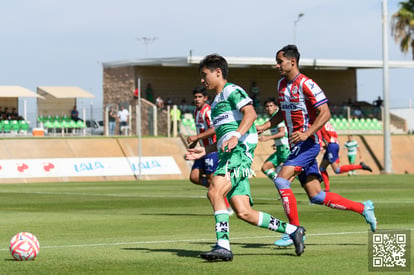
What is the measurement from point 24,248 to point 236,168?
2351 mm

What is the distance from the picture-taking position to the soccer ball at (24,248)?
31.8 feet

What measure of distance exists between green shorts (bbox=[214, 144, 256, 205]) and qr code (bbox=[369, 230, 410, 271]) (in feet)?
4.87

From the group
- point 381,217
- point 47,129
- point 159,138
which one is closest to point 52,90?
point 47,129

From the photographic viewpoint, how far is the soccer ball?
31.8 feet

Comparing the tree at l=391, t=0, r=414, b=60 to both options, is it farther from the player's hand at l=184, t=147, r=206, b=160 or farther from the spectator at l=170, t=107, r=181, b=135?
the player's hand at l=184, t=147, r=206, b=160

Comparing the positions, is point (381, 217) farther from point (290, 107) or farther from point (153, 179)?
point (153, 179)

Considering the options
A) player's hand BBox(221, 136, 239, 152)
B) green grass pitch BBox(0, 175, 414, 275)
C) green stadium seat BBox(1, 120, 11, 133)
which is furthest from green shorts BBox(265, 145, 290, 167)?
green stadium seat BBox(1, 120, 11, 133)

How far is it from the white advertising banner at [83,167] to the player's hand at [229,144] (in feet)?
94.6

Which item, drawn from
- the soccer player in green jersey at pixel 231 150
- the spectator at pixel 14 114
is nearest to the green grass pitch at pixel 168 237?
the soccer player in green jersey at pixel 231 150

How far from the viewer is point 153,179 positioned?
132 ft

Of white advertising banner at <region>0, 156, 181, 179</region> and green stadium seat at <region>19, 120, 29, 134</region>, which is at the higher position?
green stadium seat at <region>19, 120, 29, 134</region>

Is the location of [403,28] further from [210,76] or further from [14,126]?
[210,76]

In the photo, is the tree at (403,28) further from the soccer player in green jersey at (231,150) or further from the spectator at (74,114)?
the soccer player in green jersey at (231,150)

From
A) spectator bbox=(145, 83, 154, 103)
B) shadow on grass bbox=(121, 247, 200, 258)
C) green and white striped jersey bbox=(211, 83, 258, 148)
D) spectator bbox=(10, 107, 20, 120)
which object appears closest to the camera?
green and white striped jersey bbox=(211, 83, 258, 148)
